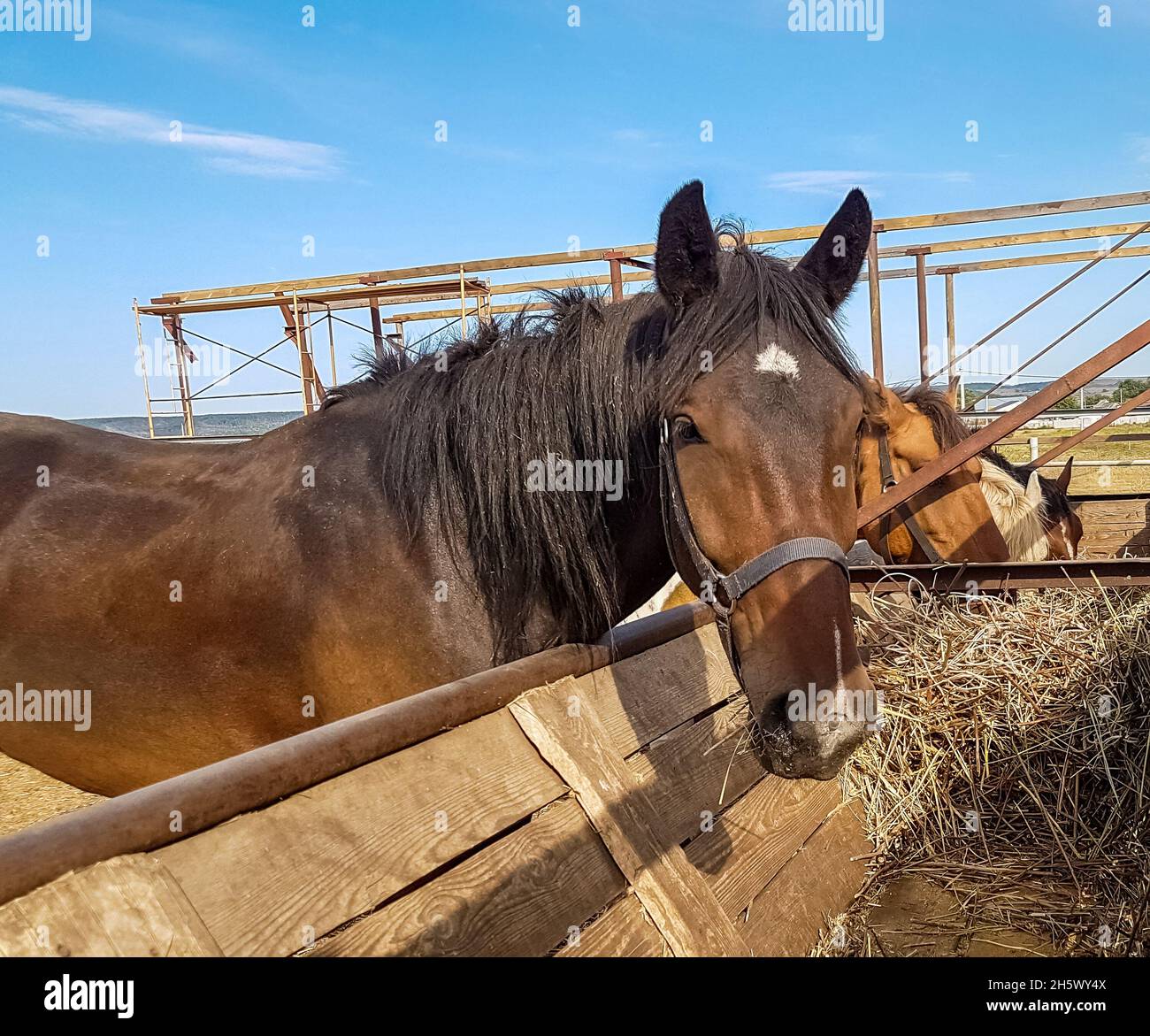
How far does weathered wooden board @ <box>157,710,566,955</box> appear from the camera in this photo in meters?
1.19

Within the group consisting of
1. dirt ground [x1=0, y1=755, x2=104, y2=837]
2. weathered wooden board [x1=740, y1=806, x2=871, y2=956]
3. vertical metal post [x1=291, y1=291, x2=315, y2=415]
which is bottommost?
dirt ground [x1=0, y1=755, x2=104, y2=837]

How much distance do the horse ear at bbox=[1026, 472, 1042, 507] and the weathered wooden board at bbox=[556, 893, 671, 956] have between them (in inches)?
186

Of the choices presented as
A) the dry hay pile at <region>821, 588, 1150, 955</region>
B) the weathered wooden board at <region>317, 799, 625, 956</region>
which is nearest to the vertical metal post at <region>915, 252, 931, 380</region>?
the dry hay pile at <region>821, 588, 1150, 955</region>

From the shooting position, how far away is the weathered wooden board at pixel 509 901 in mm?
1362

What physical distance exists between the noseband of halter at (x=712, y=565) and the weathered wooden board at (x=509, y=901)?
1.69 feet

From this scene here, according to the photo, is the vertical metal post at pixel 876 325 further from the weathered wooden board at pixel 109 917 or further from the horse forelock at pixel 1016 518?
the weathered wooden board at pixel 109 917

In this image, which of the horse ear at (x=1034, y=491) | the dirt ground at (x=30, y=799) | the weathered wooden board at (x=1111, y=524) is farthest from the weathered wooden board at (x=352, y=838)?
the weathered wooden board at (x=1111, y=524)

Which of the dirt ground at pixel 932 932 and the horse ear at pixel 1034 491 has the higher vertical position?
the horse ear at pixel 1034 491

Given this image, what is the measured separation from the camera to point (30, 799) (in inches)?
200

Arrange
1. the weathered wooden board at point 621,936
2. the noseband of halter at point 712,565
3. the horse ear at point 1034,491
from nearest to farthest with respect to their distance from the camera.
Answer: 1. the weathered wooden board at point 621,936
2. the noseband of halter at point 712,565
3. the horse ear at point 1034,491

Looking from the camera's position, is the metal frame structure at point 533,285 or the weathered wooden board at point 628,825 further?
the metal frame structure at point 533,285

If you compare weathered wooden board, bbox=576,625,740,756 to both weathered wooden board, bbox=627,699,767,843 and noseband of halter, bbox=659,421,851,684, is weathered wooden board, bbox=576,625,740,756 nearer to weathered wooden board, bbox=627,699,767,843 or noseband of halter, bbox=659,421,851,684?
weathered wooden board, bbox=627,699,767,843

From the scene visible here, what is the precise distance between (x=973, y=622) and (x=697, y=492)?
182cm
